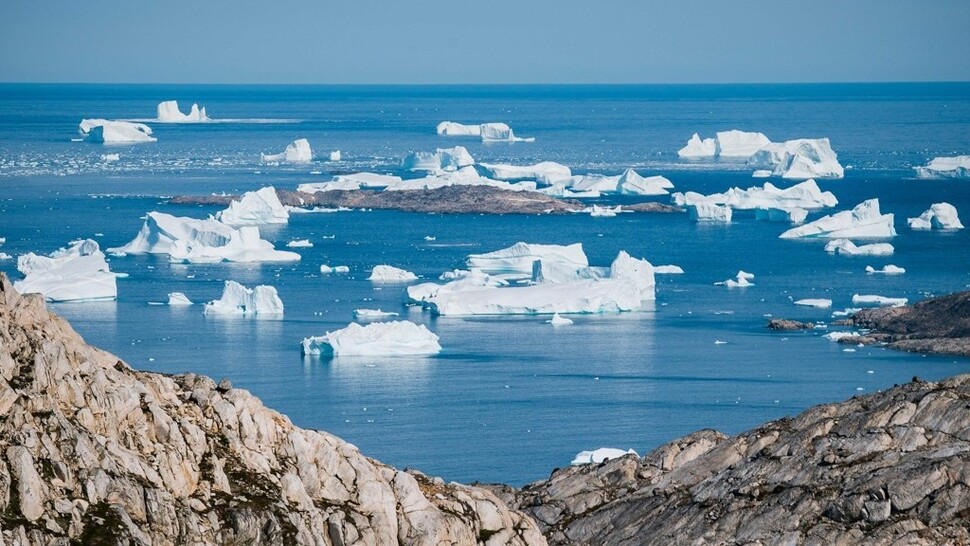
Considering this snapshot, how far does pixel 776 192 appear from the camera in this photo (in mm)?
98812

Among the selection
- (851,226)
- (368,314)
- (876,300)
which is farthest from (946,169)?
(368,314)

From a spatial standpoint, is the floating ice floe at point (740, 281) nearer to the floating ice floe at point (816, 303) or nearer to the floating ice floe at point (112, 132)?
the floating ice floe at point (816, 303)

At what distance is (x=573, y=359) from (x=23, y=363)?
129 ft

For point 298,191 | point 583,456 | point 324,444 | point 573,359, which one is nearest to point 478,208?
point 298,191

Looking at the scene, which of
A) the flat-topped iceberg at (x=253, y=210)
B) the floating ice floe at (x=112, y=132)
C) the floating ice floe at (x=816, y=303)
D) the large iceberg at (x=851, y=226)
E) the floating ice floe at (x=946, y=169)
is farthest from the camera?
the floating ice floe at (x=112, y=132)

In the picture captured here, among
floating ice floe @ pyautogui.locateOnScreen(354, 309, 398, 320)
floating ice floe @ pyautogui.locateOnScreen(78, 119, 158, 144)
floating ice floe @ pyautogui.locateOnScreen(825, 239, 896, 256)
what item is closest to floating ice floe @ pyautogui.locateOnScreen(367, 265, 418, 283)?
floating ice floe @ pyautogui.locateOnScreen(354, 309, 398, 320)

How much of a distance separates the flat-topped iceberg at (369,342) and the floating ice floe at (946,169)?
78.5 metres

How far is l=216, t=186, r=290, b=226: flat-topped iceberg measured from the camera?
89.5 m

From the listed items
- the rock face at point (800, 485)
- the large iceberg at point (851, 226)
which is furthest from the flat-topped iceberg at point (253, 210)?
the rock face at point (800, 485)

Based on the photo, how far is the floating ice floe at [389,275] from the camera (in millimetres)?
70062

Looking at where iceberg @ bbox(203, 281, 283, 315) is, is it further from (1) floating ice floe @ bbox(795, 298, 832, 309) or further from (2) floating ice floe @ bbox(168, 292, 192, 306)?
(1) floating ice floe @ bbox(795, 298, 832, 309)

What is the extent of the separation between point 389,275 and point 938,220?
118 feet

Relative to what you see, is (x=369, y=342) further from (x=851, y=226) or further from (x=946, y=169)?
(x=946, y=169)

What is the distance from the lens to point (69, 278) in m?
64.8
